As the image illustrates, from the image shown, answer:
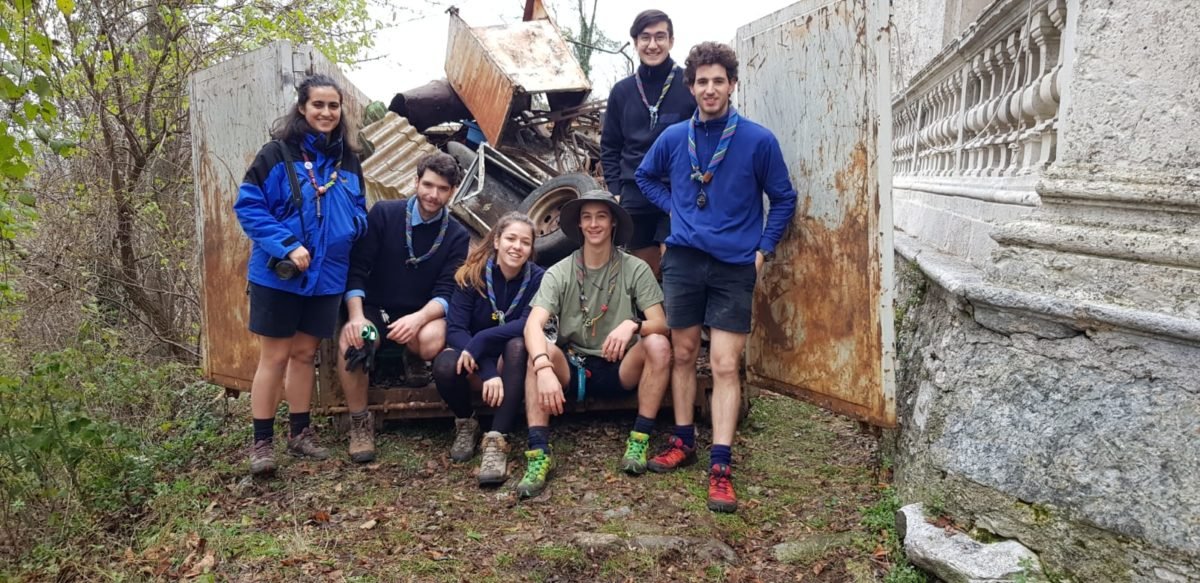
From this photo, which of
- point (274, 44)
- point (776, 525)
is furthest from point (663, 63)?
point (776, 525)

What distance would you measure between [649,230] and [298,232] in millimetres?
1987

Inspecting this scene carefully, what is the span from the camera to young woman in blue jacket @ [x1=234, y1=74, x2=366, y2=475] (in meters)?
3.79

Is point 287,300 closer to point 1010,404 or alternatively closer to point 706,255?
point 706,255

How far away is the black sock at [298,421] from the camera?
4352 millimetres

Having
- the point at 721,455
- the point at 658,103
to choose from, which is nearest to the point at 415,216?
the point at 658,103

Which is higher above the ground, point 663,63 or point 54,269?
point 663,63

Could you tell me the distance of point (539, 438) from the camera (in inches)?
157

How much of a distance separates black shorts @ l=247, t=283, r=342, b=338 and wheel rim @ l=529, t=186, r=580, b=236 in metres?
1.80

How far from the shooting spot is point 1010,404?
8.88 feet

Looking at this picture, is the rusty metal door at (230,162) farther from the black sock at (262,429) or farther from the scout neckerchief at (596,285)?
the scout neckerchief at (596,285)

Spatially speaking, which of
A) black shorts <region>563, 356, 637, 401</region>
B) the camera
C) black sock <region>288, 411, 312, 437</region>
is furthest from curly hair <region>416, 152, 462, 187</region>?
black sock <region>288, 411, 312, 437</region>

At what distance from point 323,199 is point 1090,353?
337cm

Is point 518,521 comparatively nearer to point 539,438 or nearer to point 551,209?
point 539,438

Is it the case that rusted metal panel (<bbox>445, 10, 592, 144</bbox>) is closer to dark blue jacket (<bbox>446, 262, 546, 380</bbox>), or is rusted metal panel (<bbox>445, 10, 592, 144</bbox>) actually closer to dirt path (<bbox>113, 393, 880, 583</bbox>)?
dark blue jacket (<bbox>446, 262, 546, 380</bbox>)
